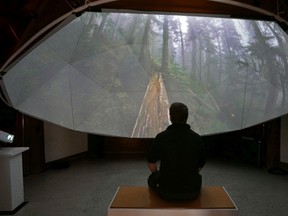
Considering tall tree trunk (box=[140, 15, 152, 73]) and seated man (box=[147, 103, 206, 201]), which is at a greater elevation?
tall tree trunk (box=[140, 15, 152, 73])

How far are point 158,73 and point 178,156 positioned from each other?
2.01 metres

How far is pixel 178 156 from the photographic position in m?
2.04

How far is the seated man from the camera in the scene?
2.04 metres

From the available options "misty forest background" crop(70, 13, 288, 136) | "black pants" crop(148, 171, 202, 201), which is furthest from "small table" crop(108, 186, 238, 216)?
"misty forest background" crop(70, 13, 288, 136)

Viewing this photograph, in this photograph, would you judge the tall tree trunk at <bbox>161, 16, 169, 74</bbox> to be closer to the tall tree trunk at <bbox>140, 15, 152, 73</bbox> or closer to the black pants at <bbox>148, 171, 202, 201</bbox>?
the tall tree trunk at <bbox>140, 15, 152, 73</bbox>

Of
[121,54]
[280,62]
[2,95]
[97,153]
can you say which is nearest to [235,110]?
[280,62]

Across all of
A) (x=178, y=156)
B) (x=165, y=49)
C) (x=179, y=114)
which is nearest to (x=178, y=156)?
(x=178, y=156)

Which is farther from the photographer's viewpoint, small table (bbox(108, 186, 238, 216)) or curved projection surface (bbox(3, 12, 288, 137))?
curved projection surface (bbox(3, 12, 288, 137))

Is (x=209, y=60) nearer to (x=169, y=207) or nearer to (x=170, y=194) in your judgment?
(x=170, y=194)

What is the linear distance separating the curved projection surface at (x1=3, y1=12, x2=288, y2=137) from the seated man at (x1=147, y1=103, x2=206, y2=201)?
5.03ft

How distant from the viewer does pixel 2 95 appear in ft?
9.47

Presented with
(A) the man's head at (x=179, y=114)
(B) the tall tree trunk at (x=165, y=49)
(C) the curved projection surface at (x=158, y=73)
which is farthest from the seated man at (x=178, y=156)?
(B) the tall tree trunk at (x=165, y=49)

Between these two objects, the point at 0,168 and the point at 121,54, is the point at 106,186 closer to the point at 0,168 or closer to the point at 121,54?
the point at 0,168

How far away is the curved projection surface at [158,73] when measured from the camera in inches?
138
